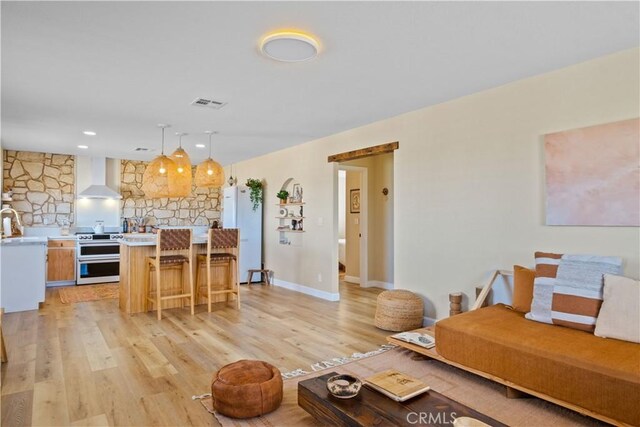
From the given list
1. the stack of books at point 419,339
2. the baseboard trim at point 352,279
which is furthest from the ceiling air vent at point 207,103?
the baseboard trim at point 352,279

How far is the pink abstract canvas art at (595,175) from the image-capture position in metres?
2.67

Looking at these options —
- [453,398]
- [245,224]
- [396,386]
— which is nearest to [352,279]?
[245,224]

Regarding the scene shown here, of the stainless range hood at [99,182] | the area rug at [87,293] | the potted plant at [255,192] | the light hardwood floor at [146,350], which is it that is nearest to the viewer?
the light hardwood floor at [146,350]

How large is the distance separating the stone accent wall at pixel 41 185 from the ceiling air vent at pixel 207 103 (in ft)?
15.7

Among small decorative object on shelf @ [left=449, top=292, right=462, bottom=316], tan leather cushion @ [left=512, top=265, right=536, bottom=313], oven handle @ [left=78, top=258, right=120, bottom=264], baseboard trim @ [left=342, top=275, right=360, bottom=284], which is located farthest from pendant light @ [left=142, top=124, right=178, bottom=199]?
tan leather cushion @ [left=512, top=265, right=536, bottom=313]

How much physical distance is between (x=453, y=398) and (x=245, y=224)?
17.0 ft

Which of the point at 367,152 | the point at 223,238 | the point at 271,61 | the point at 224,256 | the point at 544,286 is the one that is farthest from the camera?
the point at 224,256

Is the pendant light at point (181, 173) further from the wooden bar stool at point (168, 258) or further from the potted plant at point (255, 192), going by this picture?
the potted plant at point (255, 192)

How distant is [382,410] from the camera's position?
1.79 meters

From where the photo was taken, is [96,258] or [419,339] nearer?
[419,339]

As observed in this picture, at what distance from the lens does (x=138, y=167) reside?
7.94 meters

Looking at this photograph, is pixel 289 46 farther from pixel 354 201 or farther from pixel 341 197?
pixel 341 197

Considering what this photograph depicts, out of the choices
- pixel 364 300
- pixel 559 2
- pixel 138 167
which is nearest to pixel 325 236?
pixel 364 300

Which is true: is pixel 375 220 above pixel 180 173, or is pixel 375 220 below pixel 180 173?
below
